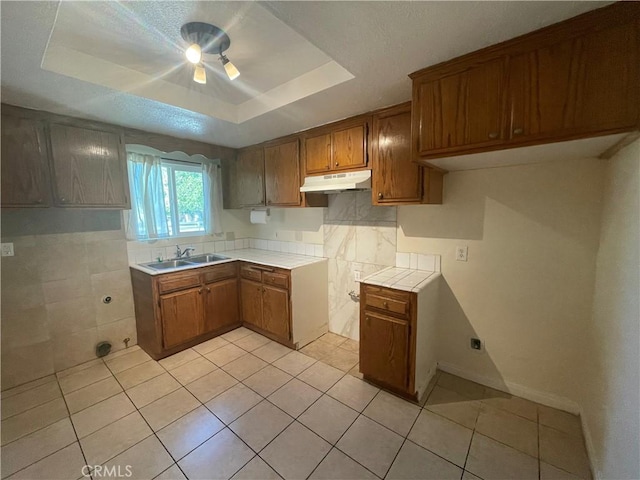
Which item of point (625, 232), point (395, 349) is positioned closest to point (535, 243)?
point (625, 232)

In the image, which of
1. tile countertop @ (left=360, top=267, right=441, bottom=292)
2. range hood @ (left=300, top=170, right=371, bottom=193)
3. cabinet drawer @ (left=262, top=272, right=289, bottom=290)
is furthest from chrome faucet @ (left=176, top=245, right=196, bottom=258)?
tile countertop @ (left=360, top=267, right=441, bottom=292)

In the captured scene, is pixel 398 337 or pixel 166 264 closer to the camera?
pixel 398 337

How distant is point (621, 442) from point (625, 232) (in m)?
0.97

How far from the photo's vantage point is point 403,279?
223 centimetres

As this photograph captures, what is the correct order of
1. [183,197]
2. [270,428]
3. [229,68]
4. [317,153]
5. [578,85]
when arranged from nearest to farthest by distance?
[578,85]
[229,68]
[270,428]
[317,153]
[183,197]

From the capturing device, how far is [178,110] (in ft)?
7.14

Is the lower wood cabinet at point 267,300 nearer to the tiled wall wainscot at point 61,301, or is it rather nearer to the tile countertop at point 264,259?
the tile countertop at point 264,259

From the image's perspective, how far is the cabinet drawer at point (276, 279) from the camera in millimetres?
2807

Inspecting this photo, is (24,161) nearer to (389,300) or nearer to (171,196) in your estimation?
(171,196)

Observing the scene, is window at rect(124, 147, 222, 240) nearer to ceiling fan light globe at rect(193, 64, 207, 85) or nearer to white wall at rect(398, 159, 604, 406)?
ceiling fan light globe at rect(193, 64, 207, 85)

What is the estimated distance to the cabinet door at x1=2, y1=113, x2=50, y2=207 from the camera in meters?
2.00

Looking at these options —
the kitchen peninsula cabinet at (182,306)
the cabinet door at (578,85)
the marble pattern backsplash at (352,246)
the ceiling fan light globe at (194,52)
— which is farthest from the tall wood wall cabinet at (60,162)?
the cabinet door at (578,85)

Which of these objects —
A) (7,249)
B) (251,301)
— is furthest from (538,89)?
(7,249)

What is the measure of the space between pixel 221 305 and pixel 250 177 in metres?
1.63
